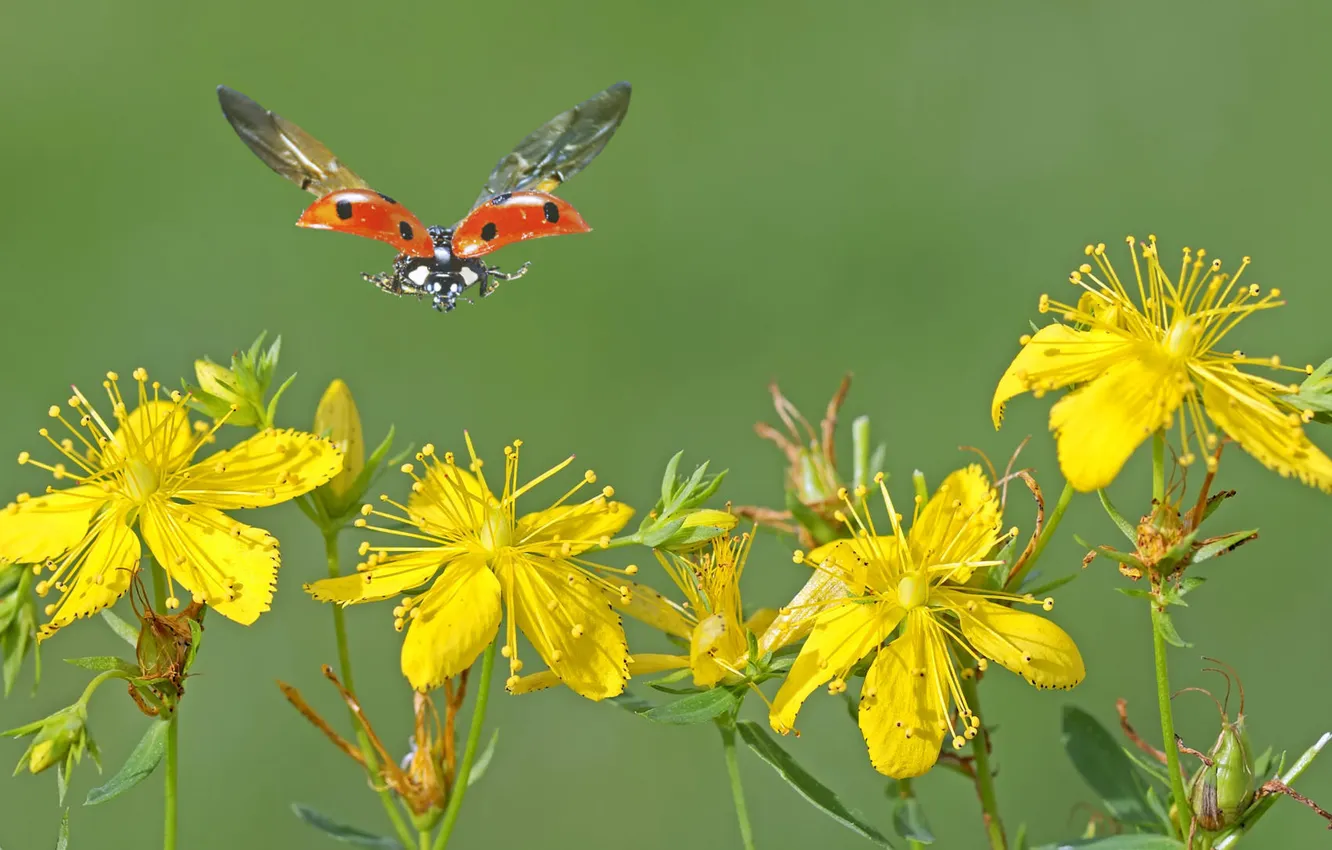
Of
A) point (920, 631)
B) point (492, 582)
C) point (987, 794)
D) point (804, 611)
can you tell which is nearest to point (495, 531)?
point (492, 582)

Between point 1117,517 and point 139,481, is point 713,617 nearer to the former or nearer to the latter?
point 1117,517

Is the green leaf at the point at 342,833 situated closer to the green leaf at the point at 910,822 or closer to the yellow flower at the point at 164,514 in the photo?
the yellow flower at the point at 164,514

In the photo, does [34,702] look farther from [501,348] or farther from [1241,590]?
[1241,590]

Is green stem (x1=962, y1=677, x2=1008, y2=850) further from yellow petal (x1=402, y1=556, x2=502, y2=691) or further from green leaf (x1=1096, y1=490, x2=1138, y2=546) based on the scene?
yellow petal (x1=402, y1=556, x2=502, y2=691)

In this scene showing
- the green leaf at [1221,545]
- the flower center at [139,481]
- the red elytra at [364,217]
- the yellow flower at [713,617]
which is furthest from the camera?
the flower center at [139,481]

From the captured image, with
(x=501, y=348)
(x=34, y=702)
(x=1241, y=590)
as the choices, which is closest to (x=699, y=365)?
(x=501, y=348)

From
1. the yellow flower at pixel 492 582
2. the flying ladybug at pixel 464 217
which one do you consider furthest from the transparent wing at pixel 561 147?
the yellow flower at pixel 492 582
